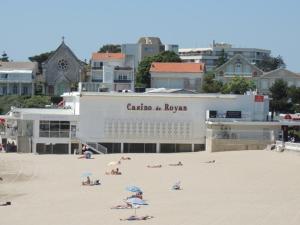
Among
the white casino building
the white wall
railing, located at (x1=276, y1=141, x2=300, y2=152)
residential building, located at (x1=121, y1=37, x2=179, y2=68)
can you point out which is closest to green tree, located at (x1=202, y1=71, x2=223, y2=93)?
residential building, located at (x1=121, y1=37, x2=179, y2=68)

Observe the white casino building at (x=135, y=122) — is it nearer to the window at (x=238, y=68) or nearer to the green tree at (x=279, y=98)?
the green tree at (x=279, y=98)

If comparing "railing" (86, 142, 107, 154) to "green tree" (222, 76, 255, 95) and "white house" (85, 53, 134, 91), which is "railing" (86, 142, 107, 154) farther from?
"green tree" (222, 76, 255, 95)

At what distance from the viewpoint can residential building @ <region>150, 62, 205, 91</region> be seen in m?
101

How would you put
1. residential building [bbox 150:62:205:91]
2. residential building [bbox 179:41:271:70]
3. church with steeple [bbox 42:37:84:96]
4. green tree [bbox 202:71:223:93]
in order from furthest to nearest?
residential building [bbox 179:41:271:70] < church with steeple [bbox 42:37:84:96] < residential building [bbox 150:62:205:91] < green tree [bbox 202:71:223:93]

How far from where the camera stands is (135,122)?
54594mm

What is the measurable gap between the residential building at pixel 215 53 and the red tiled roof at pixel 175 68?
61.8m

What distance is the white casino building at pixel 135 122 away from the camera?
54031mm

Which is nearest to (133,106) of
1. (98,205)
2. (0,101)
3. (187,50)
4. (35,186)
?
(35,186)

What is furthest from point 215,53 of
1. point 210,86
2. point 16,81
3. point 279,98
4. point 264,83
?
point 279,98

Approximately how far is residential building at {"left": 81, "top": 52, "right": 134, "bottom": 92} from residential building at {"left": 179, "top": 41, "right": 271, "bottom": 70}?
2419 inches

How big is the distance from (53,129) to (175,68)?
4918cm

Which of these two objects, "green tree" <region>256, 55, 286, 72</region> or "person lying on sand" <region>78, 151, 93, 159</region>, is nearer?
"person lying on sand" <region>78, 151, 93, 159</region>

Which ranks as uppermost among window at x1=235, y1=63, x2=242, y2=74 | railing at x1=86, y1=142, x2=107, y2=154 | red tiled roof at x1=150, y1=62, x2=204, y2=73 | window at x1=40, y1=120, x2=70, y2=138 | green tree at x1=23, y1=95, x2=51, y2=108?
window at x1=235, y1=63, x2=242, y2=74

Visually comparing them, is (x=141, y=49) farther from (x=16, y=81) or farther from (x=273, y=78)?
(x=16, y=81)
